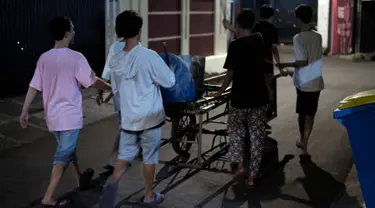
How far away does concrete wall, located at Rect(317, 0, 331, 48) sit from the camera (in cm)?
2177

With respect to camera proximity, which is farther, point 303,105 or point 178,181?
point 303,105

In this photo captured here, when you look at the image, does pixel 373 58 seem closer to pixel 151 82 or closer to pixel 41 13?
pixel 41 13

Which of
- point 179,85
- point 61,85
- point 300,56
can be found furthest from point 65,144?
point 300,56

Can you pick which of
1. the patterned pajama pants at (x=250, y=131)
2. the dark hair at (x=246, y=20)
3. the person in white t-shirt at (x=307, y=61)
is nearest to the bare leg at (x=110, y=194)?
the patterned pajama pants at (x=250, y=131)

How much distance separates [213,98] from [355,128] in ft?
6.78

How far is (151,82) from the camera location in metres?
5.11

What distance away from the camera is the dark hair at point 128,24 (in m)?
5.01

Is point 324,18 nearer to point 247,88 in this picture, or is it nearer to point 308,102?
point 308,102

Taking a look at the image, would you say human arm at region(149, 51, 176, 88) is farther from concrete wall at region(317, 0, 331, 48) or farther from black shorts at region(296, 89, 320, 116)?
concrete wall at region(317, 0, 331, 48)

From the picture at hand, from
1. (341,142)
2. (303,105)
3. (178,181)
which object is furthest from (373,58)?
(178,181)

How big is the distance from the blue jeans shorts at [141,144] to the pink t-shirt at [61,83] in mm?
492

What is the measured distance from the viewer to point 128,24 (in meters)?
5.02

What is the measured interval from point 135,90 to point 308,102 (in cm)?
274

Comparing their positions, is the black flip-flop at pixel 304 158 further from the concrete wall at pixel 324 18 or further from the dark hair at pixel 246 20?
the concrete wall at pixel 324 18
